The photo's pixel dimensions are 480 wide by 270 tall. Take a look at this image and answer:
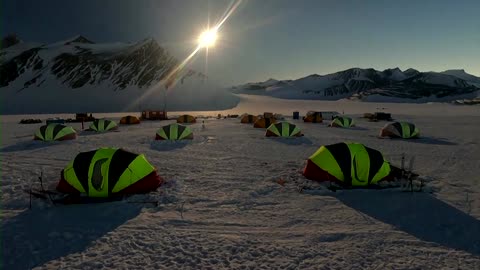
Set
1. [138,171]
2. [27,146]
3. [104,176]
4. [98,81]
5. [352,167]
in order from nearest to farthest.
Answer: [104,176]
[138,171]
[352,167]
[27,146]
[98,81]

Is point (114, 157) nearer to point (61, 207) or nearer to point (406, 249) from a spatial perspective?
point (61, 207)

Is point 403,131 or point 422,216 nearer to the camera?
point 422,216

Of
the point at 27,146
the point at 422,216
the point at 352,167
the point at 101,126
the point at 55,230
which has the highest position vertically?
the point at 101,126

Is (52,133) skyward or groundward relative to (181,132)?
groundward

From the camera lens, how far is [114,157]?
32.0ft

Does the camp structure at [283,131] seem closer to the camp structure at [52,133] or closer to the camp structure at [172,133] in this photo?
the camp structure at [172,133]

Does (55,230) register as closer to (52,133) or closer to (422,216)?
(422,216)

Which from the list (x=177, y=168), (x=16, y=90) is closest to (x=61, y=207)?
(x=177, y=168)

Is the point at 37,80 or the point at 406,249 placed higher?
the point at 37,80

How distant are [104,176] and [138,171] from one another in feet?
3.38

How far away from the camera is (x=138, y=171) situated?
10047mm

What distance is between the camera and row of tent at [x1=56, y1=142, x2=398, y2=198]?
9508 mm

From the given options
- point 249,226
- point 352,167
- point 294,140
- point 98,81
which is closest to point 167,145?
point 294,140

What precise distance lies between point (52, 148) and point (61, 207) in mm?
12581
